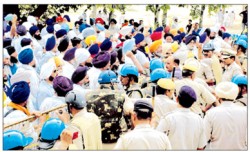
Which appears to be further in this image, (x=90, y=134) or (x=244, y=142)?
(x=244, y=142)

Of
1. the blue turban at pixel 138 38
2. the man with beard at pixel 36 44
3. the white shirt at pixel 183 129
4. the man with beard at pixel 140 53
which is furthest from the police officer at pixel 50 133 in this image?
the blue turban at pixel 138 38

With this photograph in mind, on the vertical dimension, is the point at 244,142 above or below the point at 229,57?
below

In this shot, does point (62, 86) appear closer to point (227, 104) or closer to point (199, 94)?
point (199, 94)

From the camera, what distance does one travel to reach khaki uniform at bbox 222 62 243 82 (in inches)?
280

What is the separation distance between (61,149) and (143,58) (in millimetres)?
4768

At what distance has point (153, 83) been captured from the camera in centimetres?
583

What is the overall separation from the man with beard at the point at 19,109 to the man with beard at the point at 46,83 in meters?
0.72

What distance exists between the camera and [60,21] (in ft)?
42.2

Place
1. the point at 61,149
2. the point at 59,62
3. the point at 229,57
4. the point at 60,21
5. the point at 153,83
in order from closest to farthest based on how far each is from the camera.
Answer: the point at 61,149 → the point at 153,83 → the point at 59,62 → the point at 229,57 → the point at 60,21

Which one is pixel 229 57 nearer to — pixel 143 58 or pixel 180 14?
pixel 143 58

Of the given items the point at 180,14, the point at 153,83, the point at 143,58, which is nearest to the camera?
the point at 153,83

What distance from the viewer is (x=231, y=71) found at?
7199mm

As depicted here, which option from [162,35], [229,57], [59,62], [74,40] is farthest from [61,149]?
[162,35]

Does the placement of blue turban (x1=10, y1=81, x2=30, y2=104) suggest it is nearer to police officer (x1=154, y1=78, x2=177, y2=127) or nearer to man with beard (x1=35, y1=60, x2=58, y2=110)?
man with beard (x1=35, y1=60, x2=58, y2=110)
